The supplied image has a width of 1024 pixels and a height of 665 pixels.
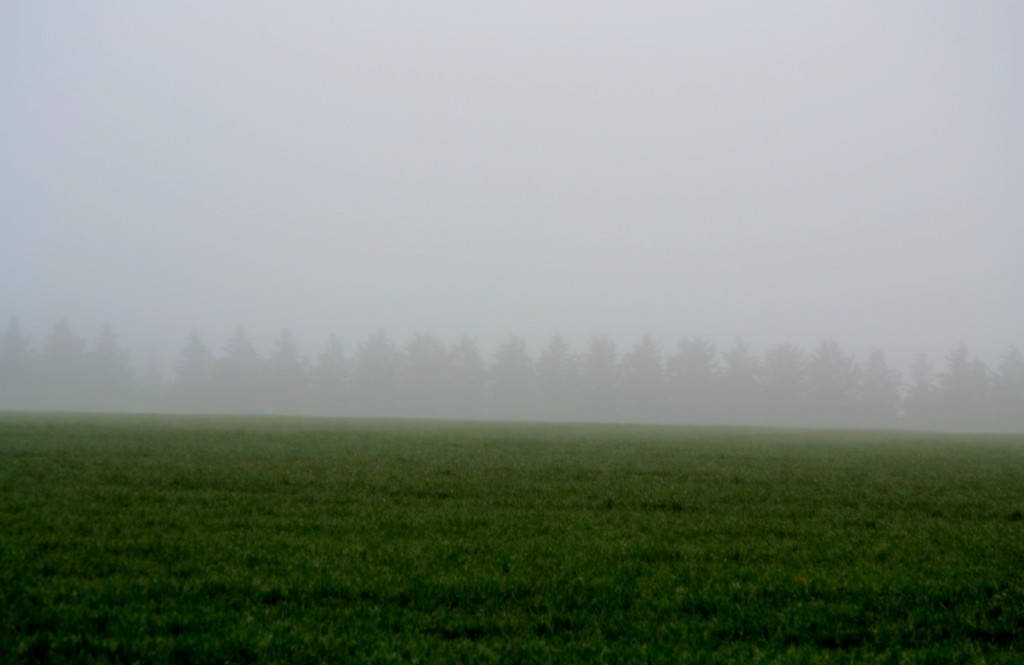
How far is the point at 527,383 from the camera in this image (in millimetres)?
131125

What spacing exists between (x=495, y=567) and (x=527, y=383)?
121 metres

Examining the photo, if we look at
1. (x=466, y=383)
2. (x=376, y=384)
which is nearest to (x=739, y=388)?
(x=466, y=383)

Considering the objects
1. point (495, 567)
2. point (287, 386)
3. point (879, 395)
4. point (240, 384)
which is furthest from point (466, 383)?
point (495, 567)

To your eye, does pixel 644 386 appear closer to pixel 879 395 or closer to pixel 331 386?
pixel 879 395

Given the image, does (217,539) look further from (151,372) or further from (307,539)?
(151,372)

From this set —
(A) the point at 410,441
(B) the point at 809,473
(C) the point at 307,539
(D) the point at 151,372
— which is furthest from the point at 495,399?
(C) the point at 307,539

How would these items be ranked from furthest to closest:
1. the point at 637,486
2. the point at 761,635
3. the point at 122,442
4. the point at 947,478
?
1. the point at 122,442
2. the point at 947,478
3. the point at 637,486
4. the point at 761,635

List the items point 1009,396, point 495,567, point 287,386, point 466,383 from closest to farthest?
point 495,567, point 1009,396, point 287,386, point 466,383

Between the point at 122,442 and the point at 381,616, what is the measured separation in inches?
944

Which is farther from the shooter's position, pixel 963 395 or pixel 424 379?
pixel 424 379

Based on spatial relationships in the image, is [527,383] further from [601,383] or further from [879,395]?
[879,395]

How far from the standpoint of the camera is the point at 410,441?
1318 inches

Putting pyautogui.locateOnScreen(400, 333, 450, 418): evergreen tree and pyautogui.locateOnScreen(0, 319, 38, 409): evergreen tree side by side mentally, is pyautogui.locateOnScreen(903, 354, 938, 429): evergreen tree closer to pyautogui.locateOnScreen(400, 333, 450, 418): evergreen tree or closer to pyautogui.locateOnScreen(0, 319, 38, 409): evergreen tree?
pyautogui.locateOnScreen(400, 333, 450, 418): evergreen tree

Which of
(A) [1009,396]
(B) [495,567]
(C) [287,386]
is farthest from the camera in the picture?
(C) [287,386]
